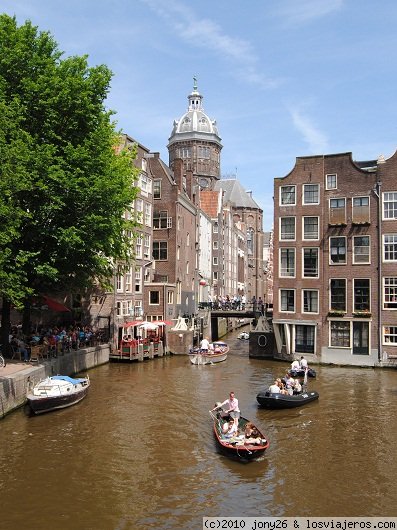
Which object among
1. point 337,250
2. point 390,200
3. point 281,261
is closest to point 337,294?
point 337,250

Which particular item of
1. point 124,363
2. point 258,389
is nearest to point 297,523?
point 258,389

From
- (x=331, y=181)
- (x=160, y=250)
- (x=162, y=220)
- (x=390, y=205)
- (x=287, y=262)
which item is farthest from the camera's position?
(x=162, y=220)

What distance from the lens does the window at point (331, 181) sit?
148 ft

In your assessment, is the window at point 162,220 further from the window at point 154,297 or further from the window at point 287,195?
the window at point 287,195

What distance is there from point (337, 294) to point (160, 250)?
76.0ft

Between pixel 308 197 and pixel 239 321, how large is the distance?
57.7m

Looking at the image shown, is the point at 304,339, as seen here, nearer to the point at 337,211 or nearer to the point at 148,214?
the point at 337,211

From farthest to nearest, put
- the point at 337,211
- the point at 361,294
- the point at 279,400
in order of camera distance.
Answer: the point at 337,211, the point at 361,294, the point at 279,400

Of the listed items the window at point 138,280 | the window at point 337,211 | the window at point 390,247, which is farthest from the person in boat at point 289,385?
the window at point 138,280

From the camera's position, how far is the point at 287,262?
154ft

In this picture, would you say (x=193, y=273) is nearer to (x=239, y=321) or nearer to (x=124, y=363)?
(x=124, y=363)

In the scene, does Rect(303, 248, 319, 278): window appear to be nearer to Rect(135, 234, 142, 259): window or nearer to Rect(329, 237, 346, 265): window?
Rect(329, 237, 346, 265): window

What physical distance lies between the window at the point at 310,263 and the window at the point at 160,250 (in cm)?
1948

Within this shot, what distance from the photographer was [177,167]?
6400cm
